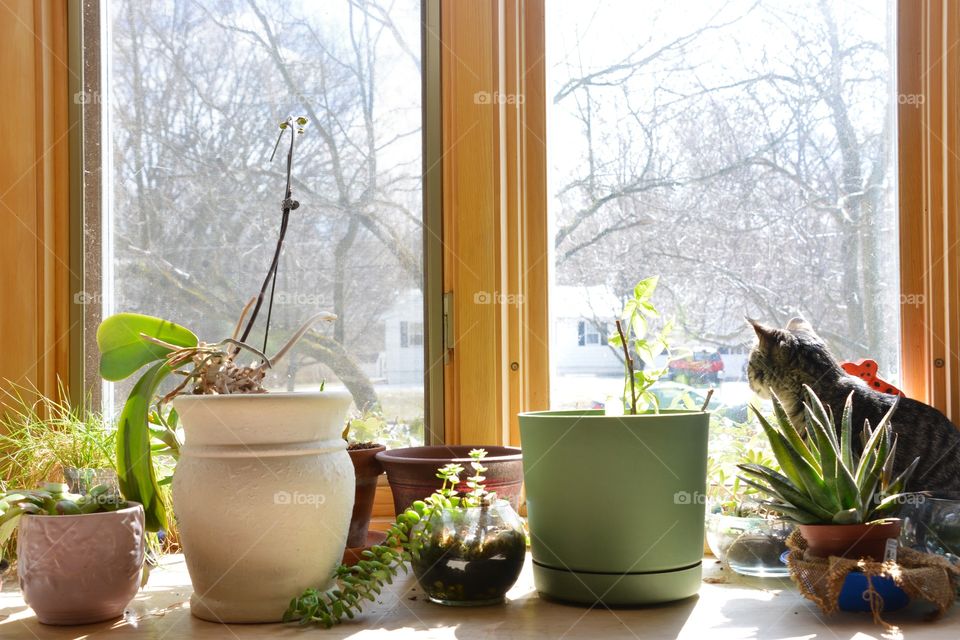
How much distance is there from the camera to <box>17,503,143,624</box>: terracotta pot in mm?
906

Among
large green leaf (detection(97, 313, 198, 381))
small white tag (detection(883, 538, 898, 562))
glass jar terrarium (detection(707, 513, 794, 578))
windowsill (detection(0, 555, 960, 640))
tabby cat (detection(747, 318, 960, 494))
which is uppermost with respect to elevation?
large green leaf (detection(97, 313, 198, 381))

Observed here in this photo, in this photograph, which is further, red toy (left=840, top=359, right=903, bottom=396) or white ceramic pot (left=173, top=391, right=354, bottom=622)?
red toy (left=840, top=359, right=903, bottom=396)

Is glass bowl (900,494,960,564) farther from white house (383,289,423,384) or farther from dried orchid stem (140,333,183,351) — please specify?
dried orchid stem (140,333,183,351)

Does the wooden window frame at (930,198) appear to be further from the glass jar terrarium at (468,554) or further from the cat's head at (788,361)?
the glass jar terrarium at (468,554)

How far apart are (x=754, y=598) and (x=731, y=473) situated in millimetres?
307

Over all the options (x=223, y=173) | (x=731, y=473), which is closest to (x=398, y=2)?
(x=223, y=173)

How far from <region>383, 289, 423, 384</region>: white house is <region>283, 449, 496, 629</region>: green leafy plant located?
1.22ft

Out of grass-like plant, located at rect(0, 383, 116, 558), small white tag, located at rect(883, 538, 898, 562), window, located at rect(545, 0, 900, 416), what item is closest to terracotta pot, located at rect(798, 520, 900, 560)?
small white tag, located at rect(883, 538, 898, 562)

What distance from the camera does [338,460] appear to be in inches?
38.2

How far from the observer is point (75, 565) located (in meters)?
0.91

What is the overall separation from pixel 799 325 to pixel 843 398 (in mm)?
143

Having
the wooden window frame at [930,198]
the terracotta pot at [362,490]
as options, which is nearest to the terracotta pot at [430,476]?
the terracotta pot at [362,490]

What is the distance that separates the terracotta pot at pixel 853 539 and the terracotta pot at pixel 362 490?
21.5 inches

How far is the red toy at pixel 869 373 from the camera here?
1.27 metres
